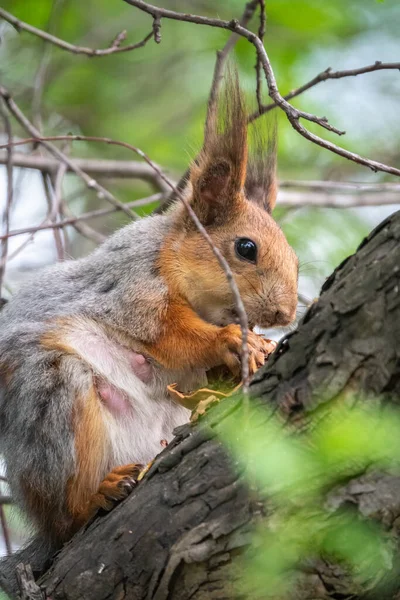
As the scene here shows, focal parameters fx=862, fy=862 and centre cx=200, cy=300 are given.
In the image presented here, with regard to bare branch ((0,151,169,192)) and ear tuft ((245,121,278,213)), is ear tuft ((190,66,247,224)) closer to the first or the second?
ear tuft ((245,121,278,213))

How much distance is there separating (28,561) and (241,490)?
0.87m

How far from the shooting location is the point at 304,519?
139cm

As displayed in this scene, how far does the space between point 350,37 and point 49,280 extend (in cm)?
168

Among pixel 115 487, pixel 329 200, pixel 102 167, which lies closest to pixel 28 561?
pixel 115 487

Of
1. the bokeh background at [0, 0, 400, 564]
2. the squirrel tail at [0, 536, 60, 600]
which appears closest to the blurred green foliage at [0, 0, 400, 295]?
the bokeh background at [0, 0, 400, 564]

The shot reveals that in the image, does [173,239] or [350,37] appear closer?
[173,239]

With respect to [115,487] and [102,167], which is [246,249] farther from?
[102,167]

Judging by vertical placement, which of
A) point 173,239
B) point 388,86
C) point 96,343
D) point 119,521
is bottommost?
point 119,521

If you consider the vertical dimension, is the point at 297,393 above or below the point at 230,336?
below

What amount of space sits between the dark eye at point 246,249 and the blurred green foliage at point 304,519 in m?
0.85

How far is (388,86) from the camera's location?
4.11 meters

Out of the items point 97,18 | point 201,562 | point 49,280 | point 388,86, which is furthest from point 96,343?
point 388,86

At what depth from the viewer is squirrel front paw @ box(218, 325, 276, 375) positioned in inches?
78.9

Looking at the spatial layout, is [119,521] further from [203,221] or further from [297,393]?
[203,221]
